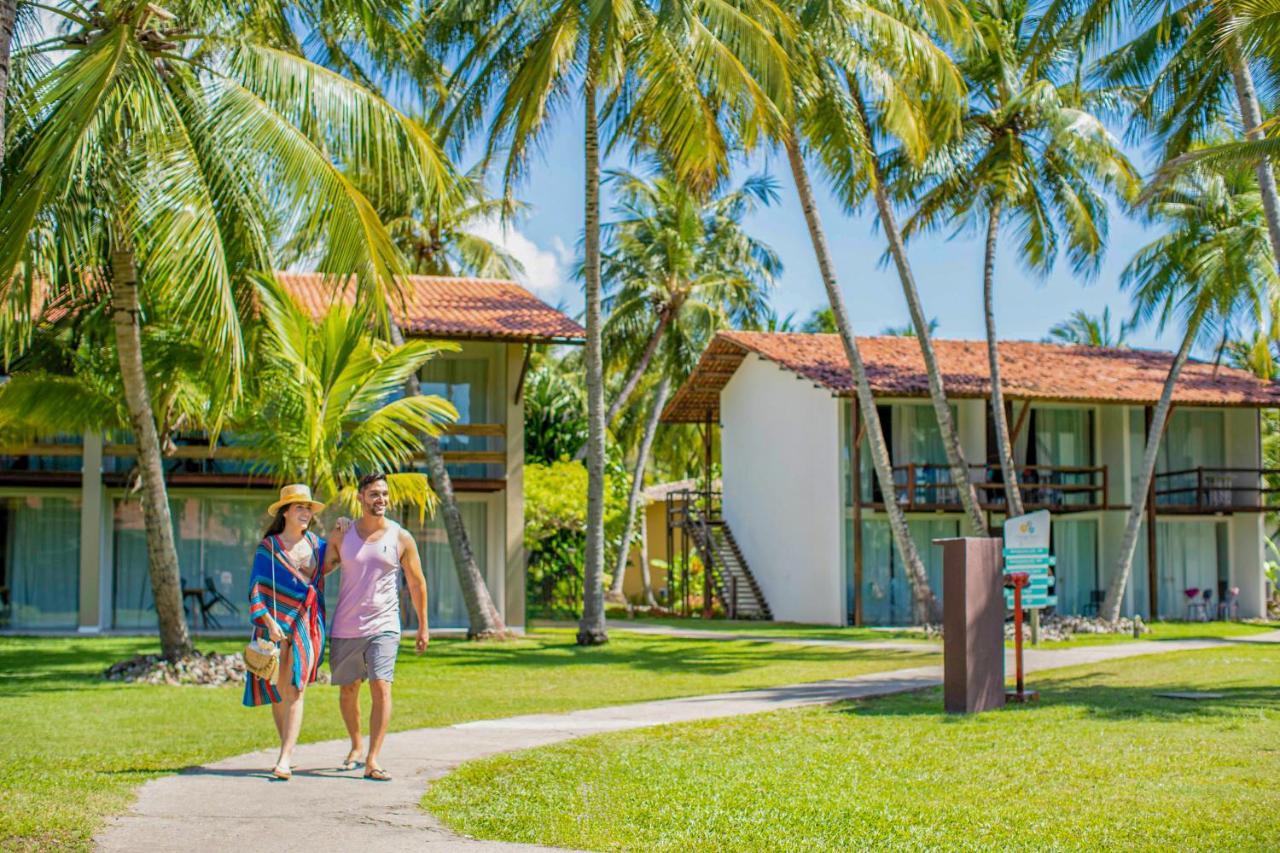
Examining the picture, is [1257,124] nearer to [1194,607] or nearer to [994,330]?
[994,330]

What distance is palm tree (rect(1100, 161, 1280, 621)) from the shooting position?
72.5 ft

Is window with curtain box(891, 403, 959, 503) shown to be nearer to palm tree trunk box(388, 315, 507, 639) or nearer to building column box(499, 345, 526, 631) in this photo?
building column box(499, 345, 526, 631)

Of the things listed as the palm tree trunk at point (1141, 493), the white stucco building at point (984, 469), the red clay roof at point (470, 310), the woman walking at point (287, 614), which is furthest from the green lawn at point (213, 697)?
the palm tree trunk at point (1141, 493)

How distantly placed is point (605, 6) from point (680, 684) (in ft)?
24.7

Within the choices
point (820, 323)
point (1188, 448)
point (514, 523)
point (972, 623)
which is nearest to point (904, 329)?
point (820, 323)

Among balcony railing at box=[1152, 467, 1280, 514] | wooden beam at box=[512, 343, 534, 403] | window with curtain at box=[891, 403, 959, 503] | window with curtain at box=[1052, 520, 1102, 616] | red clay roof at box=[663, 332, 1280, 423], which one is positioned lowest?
window with curtain at box=[1052, 520, 1102, 616]

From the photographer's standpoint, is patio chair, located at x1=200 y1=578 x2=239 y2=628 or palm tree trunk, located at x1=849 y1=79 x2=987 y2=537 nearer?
palm tree trunk, located at x1=849 y1=79 x2=987 y2=537

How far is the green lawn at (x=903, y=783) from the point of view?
6.13 metres

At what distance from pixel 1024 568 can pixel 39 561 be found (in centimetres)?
1700

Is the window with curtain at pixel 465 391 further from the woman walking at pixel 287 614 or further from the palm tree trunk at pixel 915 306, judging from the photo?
the woman walking at pixel 287 614

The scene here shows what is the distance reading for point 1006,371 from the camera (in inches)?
1110

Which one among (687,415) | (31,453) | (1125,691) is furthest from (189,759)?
(687,415)

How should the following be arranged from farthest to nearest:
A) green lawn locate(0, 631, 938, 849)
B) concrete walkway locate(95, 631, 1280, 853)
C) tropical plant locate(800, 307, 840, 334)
Answer: tropical plant locate(800, 307, 840, 334)
green lawn locate(0, 631, 938, 849)
concrete walkway locate(95, 631, 1280, 853)

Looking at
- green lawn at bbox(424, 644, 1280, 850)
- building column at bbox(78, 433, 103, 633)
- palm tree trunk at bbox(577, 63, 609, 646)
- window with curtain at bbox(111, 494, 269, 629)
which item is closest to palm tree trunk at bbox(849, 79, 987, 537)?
palm tree trunk at bbox(577, 63, 609, 646)
